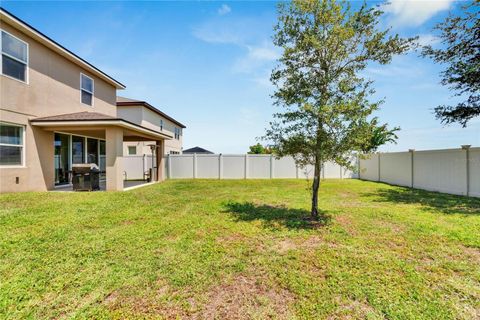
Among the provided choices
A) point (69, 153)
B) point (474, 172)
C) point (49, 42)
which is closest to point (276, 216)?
point (474, 172)

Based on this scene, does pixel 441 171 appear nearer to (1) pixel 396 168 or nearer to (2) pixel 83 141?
(1) pixel 396 168

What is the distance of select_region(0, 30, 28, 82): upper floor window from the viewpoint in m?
7.74

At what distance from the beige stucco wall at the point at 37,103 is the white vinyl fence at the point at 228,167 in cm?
710

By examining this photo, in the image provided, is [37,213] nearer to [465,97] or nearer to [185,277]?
[185,277]

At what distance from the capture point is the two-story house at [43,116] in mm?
7930

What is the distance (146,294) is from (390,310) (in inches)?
106

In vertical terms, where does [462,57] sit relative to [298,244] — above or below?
above

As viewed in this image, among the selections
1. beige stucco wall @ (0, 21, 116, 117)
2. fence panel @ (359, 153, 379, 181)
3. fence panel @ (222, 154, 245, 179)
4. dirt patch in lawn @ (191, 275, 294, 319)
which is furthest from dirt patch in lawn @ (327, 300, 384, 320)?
fence panel @ (359, 153, 379, 181)

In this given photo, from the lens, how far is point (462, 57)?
8742 mm

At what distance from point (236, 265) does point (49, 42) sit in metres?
11.3

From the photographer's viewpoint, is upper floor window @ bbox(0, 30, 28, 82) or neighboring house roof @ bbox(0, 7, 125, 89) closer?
neighboring house roof @ bbox(0, 7, 125, 89)

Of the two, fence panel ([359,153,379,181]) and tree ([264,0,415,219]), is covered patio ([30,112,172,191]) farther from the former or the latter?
fence panel ([359,153,379,181])

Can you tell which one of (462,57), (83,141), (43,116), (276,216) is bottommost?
(276,216)

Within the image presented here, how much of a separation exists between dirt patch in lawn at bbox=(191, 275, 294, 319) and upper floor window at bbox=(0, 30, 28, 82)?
10.3 meters
